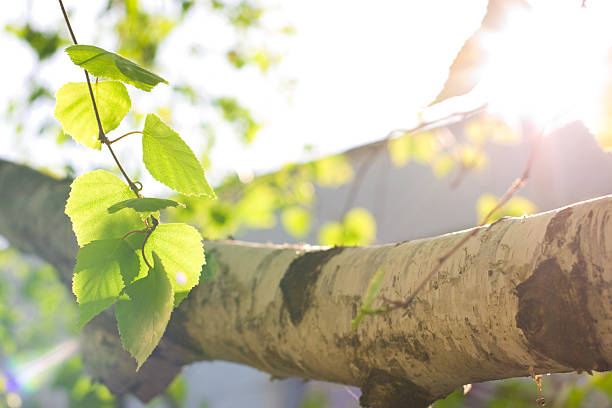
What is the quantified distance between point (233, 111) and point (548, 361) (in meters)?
2.22

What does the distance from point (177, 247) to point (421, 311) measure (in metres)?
0.24

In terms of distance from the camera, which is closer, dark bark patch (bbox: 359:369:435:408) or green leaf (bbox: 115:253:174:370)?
green leaf (bbox: 115:253:174:370)

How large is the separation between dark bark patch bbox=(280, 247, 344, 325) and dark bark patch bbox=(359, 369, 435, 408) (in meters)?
0.12

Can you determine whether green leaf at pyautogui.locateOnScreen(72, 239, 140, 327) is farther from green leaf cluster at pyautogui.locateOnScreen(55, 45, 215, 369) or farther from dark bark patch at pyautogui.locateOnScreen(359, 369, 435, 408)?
dark bark patch at pyautogui.locateOnScreen(359, 369, 435, 408)

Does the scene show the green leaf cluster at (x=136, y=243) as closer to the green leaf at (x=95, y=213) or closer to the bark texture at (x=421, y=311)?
the green leaf at (x=95, y=213)

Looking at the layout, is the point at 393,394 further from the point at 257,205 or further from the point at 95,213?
the point at 257,205

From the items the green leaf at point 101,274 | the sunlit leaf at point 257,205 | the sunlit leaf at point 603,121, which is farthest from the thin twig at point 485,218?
the sunlit leaf at point 257,205

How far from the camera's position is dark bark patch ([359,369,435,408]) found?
491 mm

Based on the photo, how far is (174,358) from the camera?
875 millimetres

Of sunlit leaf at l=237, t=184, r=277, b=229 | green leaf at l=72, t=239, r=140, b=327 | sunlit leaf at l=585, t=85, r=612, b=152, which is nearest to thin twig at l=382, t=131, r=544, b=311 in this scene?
sunlit leaf at l=585, t=85, r=612, b=152

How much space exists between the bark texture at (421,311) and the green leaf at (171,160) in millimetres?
226

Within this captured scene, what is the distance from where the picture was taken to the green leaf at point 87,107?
319mm

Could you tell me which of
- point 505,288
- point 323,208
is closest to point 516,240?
point 505,288

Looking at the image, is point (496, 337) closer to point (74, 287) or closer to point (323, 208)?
point (74, 287)
